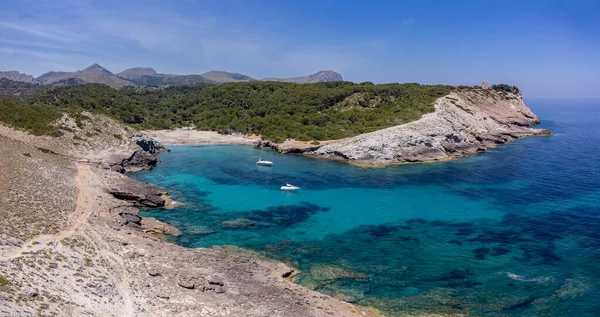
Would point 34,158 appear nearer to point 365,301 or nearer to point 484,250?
point 365,301

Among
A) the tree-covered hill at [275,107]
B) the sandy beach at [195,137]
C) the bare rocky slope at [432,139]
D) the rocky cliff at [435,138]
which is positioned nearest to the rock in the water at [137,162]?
the sandy beach at [195,137]

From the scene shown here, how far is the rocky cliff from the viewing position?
6962 cm

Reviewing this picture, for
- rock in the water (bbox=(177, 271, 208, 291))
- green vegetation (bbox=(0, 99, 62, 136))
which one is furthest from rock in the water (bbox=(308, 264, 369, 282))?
green vegetation (bbox=(0, 99, 62, 136))

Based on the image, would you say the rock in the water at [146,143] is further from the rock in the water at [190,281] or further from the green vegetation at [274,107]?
the rock in the water at [190,281]

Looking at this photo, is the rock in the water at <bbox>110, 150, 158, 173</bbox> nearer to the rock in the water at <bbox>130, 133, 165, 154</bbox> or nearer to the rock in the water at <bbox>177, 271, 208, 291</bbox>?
the rock in the water at <bbox>130, 133, 165, 154</bbox>

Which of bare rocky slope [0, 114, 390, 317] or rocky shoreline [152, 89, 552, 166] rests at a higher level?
rocky shoreline [152, 89, 552, 166]

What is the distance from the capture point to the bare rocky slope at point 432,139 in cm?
6969

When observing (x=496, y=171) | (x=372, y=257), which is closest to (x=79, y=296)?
(x=372, y=257)

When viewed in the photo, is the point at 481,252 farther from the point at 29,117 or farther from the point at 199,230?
the point at 29,117

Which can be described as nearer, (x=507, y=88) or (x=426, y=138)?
(x=426, y=138)

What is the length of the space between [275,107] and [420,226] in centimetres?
7438

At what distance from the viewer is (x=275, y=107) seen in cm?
10569

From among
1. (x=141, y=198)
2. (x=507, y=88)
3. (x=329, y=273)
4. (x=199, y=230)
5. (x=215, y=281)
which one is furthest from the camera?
(x=507, y=88)

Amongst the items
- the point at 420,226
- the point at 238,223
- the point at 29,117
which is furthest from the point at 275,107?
the point at 420,226
